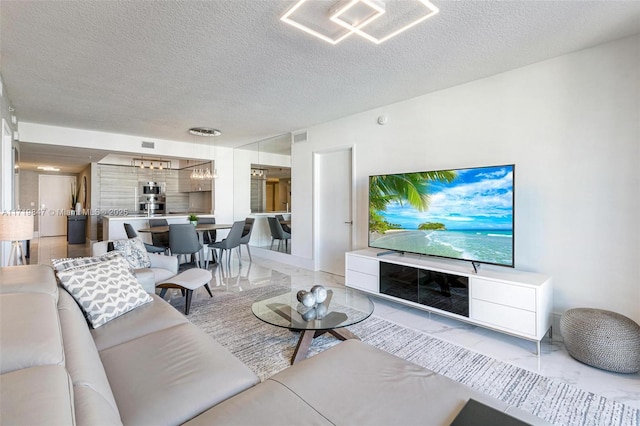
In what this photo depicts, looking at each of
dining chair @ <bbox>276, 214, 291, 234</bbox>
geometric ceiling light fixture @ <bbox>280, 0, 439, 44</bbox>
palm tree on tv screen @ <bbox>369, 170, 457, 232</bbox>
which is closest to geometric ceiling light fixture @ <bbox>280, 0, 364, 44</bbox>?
geometric ceiling light fixture @ <bbox>280, 0, 439, 44</bbox>

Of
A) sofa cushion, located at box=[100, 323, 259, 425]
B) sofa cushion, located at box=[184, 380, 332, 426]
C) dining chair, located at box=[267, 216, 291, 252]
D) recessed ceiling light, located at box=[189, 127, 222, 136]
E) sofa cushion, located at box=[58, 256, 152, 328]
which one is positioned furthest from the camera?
dining chair, located at box=[267, 216, 291, 252]

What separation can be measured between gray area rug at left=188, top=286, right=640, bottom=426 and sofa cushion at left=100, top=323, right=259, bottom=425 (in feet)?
2.39

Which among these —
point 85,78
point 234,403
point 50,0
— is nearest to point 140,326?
point 234,403

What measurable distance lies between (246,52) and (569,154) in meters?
3.07

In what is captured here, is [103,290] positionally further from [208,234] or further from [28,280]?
[208,234]

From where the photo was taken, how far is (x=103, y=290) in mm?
2102

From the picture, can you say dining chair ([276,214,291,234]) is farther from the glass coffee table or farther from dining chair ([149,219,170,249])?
the glass coffee table

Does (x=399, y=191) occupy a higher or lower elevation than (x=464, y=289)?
higher

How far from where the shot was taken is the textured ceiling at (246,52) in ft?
7.14

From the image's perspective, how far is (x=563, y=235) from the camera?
9.21ft

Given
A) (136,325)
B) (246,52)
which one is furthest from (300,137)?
(136,325)

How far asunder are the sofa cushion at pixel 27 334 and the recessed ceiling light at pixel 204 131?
182 inches

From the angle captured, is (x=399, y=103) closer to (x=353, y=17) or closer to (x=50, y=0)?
(x=353, y=17)

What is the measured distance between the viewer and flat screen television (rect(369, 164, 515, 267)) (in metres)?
2.80
